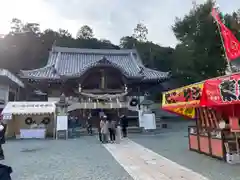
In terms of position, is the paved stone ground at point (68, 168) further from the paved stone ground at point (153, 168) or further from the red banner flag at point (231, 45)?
the red banner flag at point (231, 45)

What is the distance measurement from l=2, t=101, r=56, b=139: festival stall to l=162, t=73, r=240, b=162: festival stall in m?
11.0

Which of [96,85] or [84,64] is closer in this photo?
[96,85]

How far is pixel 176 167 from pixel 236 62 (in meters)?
4.43

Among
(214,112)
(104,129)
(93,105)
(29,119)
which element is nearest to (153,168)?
(214,112)

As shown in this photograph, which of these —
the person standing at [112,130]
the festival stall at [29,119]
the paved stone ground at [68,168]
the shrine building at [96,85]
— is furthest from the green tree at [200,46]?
the paved stone ground at [68,168]

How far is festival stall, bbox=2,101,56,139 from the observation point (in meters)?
17.6

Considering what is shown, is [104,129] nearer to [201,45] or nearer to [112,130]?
[112,130]

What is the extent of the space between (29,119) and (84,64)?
9.79 m

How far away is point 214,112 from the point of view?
28.2ft

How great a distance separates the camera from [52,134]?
1922 centimetres

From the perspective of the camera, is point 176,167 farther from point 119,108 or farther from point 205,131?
point 119,108

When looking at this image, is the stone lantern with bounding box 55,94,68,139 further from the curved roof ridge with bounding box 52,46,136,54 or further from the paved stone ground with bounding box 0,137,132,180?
the curved roof ridge with bounding box 52,46,136,54

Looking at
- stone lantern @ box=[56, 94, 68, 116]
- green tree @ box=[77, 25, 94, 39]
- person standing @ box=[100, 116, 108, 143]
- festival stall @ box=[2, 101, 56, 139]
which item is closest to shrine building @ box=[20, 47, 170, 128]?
festival stall @ box=[2, 101, 56, 139]

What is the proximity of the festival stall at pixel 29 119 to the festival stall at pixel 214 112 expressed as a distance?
36.2ft
